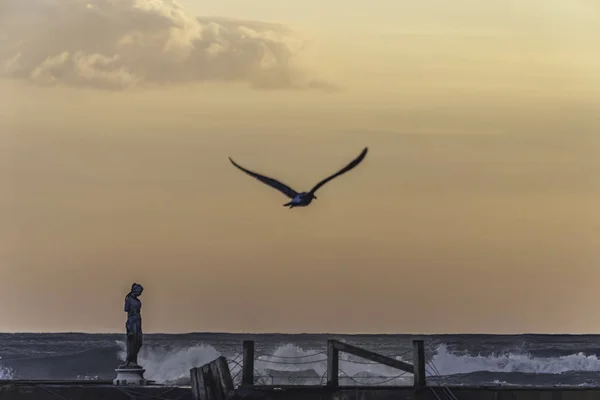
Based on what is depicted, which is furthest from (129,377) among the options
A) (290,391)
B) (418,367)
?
(418,367)

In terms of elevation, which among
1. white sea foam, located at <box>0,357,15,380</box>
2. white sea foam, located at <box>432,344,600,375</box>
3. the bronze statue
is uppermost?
white sea foam, located at <box>432,344,600,375</box>

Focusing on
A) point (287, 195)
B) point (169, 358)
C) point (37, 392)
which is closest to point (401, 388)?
point (37, 392)

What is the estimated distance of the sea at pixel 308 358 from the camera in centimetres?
5938

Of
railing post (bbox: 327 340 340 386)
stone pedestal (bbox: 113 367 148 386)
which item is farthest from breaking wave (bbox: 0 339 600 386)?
railing post (bbox: 327 340 340 386)

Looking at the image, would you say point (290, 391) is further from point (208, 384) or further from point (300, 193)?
point (300, 193)

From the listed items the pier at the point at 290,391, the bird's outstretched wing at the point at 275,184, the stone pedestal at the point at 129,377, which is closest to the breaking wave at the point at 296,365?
the bird's outstretched wing at the point at 275,184

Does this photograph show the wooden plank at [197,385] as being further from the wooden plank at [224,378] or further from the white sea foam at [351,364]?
the white sea foam at [351,364]

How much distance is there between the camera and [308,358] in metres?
66.5

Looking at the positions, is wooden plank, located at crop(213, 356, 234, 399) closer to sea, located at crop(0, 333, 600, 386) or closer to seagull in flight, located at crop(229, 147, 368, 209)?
seagull in flight, located at crop(229, 147, 368, 209)

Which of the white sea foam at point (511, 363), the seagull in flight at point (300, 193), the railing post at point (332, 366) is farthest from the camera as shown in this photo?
the white sea foam at point (511, 363)

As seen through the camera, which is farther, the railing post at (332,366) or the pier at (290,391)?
the railing post at (332,366)

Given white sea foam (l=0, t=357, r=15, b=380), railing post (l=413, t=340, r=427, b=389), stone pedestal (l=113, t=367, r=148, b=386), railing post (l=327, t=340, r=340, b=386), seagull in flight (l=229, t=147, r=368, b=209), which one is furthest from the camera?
white sea foam (l=0, t=357, r=15, b=380)

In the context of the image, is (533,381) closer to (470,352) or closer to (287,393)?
(470,352)

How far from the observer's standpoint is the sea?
59.4 m
